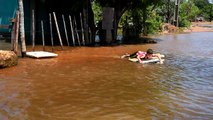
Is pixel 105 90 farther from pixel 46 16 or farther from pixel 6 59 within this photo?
pixel 46 16

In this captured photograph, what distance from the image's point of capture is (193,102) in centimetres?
879

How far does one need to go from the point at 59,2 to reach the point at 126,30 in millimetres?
5889

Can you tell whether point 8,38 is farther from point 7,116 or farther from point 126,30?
point 7,116

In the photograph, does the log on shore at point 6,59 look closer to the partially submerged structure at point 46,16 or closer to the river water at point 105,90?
the river water at point 105,90

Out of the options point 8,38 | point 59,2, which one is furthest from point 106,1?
point 8,38

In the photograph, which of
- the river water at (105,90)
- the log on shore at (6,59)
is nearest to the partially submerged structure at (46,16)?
the river water at (105,90)

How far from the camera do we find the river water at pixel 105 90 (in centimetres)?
776

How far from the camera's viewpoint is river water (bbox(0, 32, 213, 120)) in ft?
25.5

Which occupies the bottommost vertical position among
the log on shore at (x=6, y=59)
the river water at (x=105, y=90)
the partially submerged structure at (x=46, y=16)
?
the river water at (x=105, y=90)

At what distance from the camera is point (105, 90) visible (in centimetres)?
995

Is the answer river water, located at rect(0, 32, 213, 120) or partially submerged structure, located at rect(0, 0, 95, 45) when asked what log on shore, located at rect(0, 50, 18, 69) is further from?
partially submerged structure, located at rect(0, 0, 95, 45)

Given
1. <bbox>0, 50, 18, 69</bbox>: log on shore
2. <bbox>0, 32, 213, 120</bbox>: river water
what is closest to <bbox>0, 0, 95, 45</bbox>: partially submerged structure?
<bbox>0, 32, 213, 120</bbox>: river water

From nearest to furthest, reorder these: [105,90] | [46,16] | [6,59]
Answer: [105,90], [6,59], [46,16]

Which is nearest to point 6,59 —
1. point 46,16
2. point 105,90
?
point 105,90
